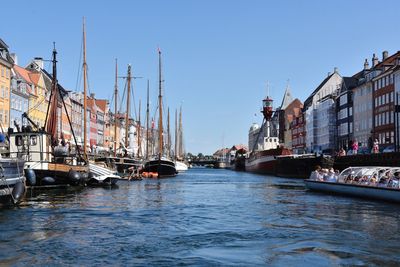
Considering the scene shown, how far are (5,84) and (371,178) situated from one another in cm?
6337

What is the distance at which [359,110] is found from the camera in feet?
391

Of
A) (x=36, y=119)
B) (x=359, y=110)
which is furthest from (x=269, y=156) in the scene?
(x=36, y=119)

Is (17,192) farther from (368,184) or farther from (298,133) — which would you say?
(298,133)

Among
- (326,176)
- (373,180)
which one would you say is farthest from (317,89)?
(373,180)

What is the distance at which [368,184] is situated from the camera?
3991 centimetres

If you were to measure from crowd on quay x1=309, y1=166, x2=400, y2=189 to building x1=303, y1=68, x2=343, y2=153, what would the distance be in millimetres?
92502

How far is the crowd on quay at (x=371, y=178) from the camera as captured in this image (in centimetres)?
3740

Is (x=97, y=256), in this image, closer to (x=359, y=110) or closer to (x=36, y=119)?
(x=36, y=119)

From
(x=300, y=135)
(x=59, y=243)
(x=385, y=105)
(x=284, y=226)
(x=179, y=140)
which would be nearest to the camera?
(x=59, y=243)

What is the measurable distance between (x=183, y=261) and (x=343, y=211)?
16.6 m

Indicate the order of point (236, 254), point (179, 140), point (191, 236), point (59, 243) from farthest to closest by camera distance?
1. point (179, 140)
2. point (191, 236)
3. point (59, 243)
4. point (236, 254)

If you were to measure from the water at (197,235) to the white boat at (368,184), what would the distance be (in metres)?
2.72

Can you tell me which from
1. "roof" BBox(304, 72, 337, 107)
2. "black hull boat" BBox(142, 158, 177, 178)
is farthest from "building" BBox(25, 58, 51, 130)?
"roof" BBox(304, 72, 337, 107)

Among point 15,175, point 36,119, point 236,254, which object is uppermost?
point 36,119
